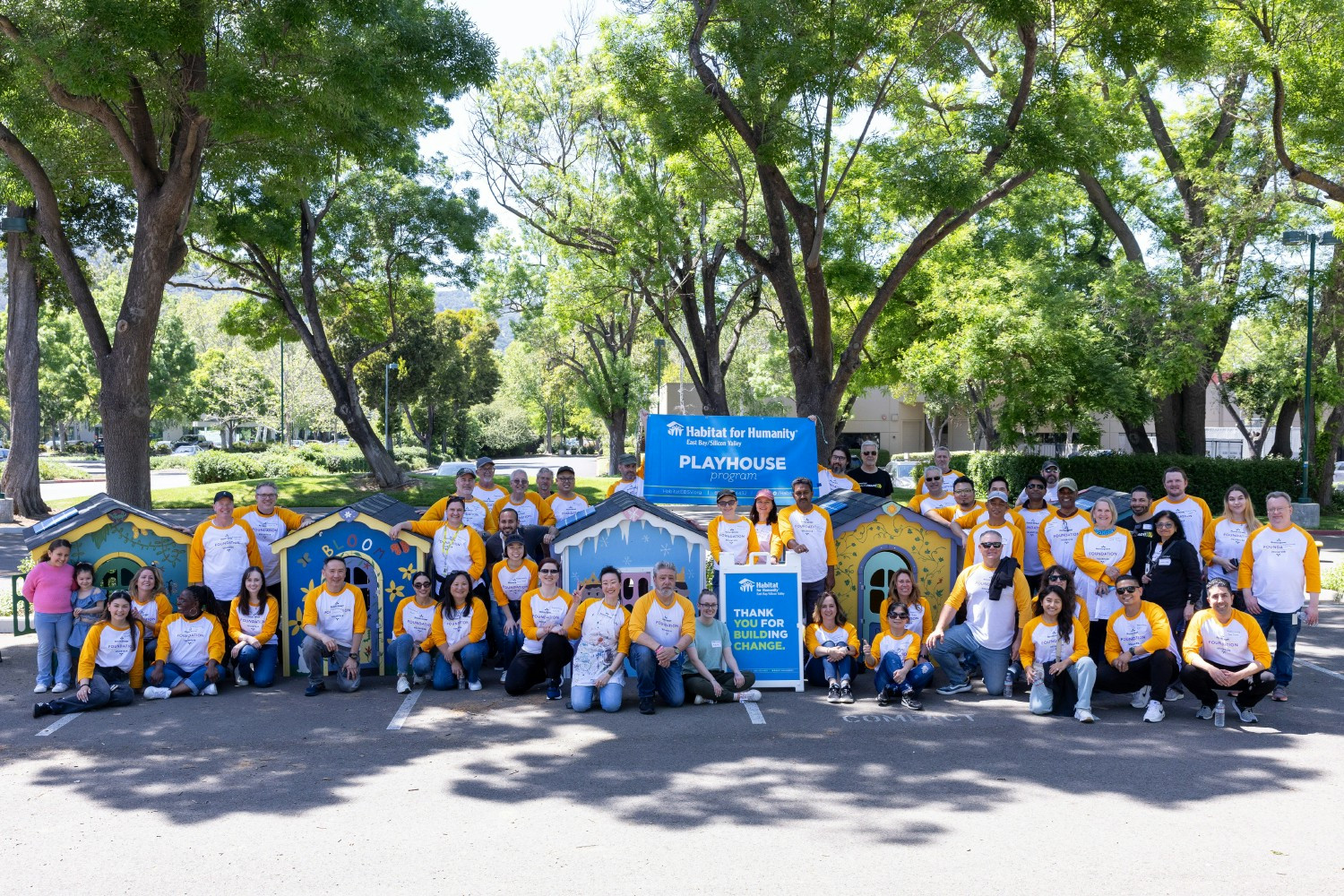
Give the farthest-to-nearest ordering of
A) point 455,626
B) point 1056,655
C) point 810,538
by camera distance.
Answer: point 810,538, point 455,626, point 1056,655

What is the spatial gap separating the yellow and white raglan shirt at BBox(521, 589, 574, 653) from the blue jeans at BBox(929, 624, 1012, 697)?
2992 mm

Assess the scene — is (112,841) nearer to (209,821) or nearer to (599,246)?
(209,821)

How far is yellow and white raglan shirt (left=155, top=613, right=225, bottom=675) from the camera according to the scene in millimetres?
8359

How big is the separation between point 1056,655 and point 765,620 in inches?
89.2

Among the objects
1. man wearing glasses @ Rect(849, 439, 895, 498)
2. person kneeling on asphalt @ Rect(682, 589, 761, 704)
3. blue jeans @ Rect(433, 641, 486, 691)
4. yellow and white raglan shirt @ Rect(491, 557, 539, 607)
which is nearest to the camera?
person kneeling on asphalt @ Rect(682, 589, 761, 704)

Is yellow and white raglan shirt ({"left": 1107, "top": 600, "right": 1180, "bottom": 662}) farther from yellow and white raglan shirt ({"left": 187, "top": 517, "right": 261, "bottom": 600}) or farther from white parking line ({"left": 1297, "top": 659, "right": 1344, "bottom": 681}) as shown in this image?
yellow and white raglan shirt ({"left": 187, "top": 517, "right": 261, "bottom": 600})

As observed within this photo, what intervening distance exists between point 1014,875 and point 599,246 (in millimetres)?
20684

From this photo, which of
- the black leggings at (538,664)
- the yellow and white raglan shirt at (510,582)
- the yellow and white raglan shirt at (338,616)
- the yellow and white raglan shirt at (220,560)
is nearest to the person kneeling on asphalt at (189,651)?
the yellow and white raglan shirt at (220,560)

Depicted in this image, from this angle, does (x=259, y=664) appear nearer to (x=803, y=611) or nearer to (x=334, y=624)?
(x=334, y=624)

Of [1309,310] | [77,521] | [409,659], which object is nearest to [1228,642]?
[409,659]

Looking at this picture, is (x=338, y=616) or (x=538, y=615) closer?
(x=538, y=615)

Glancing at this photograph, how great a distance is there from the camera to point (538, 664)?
27.7 feet

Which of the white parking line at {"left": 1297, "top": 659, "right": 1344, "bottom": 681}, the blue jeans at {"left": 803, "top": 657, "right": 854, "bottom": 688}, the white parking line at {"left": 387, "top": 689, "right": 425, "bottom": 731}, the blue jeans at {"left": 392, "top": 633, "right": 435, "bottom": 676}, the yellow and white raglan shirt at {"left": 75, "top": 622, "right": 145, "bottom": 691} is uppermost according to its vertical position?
the yellow and white raglan shirt at {"left": 75, "top": 622, "right": 145, "bottom": 691}

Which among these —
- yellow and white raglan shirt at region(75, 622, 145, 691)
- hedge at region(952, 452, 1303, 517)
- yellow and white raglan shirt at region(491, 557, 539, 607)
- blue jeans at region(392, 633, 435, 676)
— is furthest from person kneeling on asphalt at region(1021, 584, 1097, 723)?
hedge at region(952, 452, 1303, 517)
